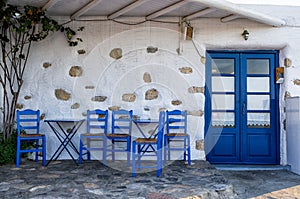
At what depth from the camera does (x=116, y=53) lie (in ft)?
16.2

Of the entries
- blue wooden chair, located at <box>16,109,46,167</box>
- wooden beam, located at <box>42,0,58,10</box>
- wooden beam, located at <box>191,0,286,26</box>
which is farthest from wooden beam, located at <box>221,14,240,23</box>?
blue wooden chair, located at <box>16,109,46,167</box>

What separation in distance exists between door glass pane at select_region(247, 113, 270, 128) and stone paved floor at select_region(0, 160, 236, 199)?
1.22 m

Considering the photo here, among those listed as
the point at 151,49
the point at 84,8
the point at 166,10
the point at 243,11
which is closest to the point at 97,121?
the point at 151,49

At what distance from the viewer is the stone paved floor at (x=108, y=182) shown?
2.96m

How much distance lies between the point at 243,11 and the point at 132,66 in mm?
1894

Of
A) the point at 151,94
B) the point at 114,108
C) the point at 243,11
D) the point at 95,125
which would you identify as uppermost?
the point at 243,11

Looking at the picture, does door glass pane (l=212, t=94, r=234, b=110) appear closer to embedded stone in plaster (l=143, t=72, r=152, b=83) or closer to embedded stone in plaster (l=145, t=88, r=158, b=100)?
embedded stone in plaster (l=145, t=88, r=158, b=100)

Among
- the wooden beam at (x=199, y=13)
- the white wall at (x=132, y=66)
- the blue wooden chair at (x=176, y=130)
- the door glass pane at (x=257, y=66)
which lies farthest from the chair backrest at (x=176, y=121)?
the wooden beam at (x=199, y=13)

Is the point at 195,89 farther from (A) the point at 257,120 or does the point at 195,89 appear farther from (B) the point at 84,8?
(B) the point at 84,8

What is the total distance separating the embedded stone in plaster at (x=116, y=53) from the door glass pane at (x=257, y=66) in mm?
2159

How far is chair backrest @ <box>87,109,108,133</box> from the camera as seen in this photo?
4770 millimetres

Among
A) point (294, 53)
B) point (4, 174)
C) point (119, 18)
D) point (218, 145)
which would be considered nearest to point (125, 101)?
point (119, 18)

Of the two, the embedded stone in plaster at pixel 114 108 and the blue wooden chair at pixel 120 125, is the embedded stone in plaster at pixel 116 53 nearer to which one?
the embedded stone in plaster at pixel 114 108

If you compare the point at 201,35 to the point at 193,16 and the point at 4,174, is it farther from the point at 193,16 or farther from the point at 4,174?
the point at 4,174
